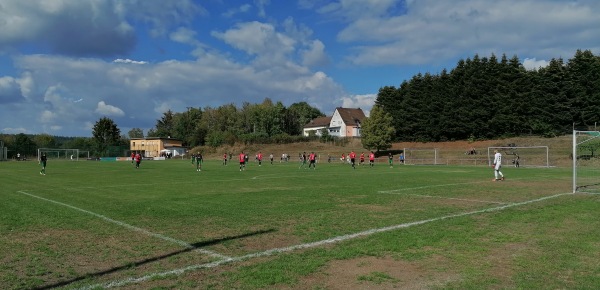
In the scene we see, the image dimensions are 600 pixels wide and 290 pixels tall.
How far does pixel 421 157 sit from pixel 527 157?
1498 cm

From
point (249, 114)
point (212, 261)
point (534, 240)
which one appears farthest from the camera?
point (249, 114)

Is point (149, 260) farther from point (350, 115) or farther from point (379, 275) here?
point (350, 115)

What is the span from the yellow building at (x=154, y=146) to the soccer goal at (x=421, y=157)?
6171cm

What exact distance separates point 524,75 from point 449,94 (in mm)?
11986

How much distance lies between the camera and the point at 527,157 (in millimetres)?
51344

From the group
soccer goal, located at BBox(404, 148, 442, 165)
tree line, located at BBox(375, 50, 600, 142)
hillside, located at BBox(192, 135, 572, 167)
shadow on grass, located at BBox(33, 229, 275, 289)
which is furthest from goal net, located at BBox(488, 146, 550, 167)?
shadow on grass, located at BBox(33, 229, 275, 289)

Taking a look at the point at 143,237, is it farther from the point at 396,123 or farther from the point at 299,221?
the point at 396,123

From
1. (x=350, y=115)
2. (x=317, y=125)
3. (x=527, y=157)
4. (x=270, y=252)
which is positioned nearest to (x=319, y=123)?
(x=317, y=125)

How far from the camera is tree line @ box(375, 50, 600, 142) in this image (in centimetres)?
6103

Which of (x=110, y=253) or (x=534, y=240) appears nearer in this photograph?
(x=110, y=253)

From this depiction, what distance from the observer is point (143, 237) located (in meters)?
8.56

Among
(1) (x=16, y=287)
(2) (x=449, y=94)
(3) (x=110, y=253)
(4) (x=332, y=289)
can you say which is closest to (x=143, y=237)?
(3) (x=110, y=253)

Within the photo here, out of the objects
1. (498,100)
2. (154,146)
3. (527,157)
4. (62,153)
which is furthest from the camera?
(154,146)

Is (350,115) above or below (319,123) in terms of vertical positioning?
above
